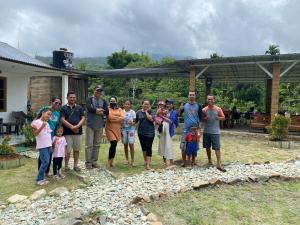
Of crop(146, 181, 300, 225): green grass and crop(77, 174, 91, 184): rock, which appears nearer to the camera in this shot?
crop(146, 181, 300, 225): green grass

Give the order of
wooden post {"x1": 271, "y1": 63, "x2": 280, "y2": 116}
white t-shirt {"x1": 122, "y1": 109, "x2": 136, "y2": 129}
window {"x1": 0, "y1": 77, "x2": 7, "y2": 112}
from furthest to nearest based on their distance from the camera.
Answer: wooden post {"x1": 271, "y1": 63, "x2": 280, "y2": 116}
window {"x1": 0, "y1": 77, "x2": 7, "y2": 112}
white t-shirt {"x1": 122, "y1": 109, "x2": 136, "y2": 129}

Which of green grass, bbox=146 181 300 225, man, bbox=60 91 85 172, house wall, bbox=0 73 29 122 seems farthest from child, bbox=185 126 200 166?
house wall, bbox=0 73 29 122

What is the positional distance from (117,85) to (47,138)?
21.1m

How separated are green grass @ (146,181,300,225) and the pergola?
757cm

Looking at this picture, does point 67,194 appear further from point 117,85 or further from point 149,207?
point 117,85

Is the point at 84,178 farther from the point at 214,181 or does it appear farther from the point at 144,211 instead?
the point at 214,181

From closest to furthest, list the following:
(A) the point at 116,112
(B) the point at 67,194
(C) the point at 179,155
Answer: (B) the point at 67,194 < (A) the point at 116,112 < (C) the point at 179,155

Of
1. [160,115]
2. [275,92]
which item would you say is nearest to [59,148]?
[160,115]

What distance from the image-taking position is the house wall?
12.8m

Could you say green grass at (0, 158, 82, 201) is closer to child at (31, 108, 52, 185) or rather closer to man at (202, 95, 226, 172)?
child at (31, 108, 52, 185)

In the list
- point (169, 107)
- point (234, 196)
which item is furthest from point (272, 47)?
point (234, 196)

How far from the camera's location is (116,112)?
24.8 feet

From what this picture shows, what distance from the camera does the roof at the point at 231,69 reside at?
1317cm

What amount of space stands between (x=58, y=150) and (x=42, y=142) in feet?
1.39
